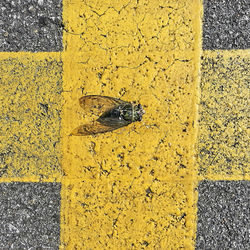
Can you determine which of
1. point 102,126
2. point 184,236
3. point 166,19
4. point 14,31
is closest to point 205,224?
point 184,236

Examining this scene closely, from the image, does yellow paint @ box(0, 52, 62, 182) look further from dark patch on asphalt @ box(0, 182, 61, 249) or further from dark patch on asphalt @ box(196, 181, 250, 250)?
dark patch on asphalt @ box(196, 181, 250, 250)

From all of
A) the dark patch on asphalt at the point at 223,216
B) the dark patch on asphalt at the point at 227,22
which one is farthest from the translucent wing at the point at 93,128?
the dark patch on asphalt at the point at 227,22

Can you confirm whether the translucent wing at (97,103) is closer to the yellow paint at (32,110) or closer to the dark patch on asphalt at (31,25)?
the yellow paint at (32,110)

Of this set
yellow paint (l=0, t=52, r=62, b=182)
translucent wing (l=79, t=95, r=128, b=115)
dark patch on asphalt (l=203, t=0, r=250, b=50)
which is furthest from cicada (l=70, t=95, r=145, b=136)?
dark patch on asphalt (l=203, t=0, r=250, b=50)

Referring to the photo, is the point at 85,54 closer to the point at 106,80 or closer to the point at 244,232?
the point at 106,80

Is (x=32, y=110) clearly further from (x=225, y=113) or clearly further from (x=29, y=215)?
(x=225, y=113)
